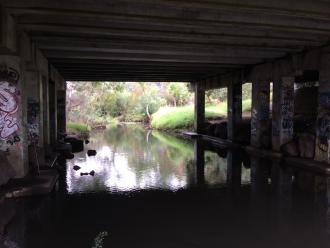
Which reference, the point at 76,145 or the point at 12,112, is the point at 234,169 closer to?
the point at 12,112

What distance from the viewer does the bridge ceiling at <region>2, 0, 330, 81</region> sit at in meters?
7.43

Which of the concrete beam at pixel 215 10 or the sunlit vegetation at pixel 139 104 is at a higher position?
the concrete beam at pixel 215 10

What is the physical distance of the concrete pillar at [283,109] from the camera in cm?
1473

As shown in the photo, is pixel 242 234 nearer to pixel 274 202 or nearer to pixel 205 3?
pixel 274 202

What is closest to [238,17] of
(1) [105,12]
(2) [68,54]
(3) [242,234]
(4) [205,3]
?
(4) [205,3]

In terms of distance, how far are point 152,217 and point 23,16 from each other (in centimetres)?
561

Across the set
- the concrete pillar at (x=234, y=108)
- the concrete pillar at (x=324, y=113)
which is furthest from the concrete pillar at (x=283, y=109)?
the concrete pillar at (x=234, y=108)

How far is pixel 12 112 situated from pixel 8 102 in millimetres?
283

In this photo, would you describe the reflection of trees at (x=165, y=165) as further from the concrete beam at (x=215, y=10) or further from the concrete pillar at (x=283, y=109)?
the concrete beam at (x=215, y=10)

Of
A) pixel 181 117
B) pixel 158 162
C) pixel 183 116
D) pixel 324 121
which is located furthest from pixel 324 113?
pixel 181 117

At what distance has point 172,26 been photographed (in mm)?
9164

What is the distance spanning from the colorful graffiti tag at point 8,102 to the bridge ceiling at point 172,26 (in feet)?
4.34

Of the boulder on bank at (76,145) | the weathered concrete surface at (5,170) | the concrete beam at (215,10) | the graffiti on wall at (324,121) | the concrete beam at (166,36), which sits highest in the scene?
the concrete beam at (215,10)

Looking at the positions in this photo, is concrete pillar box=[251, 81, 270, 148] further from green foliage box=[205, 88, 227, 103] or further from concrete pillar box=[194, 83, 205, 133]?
green foliage box=[205, 88, 227, 103]
